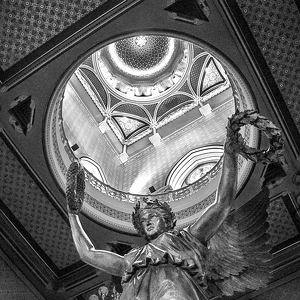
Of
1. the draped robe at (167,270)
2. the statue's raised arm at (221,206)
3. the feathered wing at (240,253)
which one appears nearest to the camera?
the draped robe at (167,270)

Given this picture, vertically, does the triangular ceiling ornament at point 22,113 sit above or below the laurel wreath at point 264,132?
above

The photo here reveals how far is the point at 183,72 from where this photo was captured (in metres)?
15.7

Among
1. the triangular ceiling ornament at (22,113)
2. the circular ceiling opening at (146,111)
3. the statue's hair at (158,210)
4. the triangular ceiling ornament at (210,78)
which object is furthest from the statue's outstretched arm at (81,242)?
the triangular ceiling ornament at (210,78)

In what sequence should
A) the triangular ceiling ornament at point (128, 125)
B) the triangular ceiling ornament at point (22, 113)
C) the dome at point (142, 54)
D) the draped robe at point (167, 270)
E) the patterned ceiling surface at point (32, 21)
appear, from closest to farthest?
the draped robe at point (167, 270) → the patterned ceiling surface at point (32, 21) → the triangular ceiling ornament at point (22, 113) → the dome at point (142, 54) → the triangular ceiling ornament at point (128, 125)

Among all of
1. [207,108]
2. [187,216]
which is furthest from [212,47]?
[207,108]

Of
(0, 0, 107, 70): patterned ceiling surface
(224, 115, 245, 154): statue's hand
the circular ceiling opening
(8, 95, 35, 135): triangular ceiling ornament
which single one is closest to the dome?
the circular ceiling opening

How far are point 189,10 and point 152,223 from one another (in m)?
4.56

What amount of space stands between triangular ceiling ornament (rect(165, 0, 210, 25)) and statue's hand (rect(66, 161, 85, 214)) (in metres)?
4.20

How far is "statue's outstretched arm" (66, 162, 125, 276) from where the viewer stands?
4.80 meters

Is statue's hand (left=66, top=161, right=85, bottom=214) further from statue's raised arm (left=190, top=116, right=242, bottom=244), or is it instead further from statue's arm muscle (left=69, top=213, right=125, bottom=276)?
A: statue's raised arm (left=190, top=116, right=242, bottom=244)

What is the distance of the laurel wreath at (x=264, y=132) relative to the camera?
4.36m

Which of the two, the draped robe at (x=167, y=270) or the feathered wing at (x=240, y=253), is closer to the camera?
the draped robe at (x=167, y=270)

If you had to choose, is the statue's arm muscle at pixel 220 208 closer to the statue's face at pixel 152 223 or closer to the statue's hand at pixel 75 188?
the statue's face at pixel 152 223

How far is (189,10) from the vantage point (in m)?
8.61
